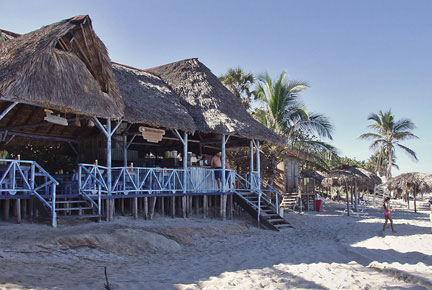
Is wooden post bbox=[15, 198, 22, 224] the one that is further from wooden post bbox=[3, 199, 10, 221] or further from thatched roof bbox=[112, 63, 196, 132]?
thatched roof bbox=[112, 63, 196, 132]

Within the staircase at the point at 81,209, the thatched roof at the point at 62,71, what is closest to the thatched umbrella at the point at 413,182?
the thatched roof at the point at 62,71

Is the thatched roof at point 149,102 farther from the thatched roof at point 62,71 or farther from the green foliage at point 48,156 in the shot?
the green foliage at point 48,156

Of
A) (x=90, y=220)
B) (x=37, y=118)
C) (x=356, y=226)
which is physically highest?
(x=37, y=118)

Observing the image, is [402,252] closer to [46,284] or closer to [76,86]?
[46,284]

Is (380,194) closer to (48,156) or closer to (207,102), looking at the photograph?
(207,102)

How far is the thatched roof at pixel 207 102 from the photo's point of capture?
43.3ft

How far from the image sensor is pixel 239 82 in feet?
69.6

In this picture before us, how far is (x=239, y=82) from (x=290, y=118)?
394 cm

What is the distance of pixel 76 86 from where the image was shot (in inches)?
375

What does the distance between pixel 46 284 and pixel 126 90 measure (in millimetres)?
7423

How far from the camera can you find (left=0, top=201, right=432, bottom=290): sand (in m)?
6.01

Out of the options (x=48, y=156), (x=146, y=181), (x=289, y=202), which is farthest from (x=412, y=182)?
(x=48, y=156)

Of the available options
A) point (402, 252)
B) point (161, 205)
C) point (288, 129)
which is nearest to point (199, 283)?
point (402, 252)

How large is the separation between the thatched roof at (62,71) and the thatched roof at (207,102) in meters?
3.57
